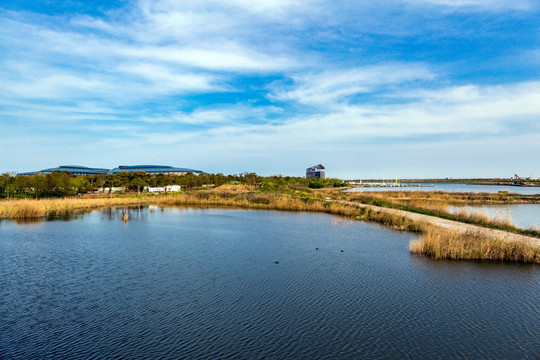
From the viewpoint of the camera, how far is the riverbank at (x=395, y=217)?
46.1 ft

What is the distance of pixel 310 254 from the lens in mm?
15633

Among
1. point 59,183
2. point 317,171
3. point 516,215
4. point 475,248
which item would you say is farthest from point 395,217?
point 317,171

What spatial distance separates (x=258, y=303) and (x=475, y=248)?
1005 centimetres

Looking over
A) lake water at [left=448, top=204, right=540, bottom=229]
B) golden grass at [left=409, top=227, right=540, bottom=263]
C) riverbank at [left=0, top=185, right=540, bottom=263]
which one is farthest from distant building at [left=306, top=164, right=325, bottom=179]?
golden grass at [left=409, top=227, right=540, bottom=263]

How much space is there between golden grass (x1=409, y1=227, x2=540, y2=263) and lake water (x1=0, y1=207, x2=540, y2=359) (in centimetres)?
58

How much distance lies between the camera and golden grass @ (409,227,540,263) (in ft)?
44.8

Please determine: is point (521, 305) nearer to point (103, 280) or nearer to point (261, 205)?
point (103, 280)

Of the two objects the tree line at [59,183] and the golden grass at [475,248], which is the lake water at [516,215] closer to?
the golden grass at [475,248]

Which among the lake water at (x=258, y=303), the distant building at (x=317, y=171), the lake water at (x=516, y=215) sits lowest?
the lake water at (x=258, y=303)

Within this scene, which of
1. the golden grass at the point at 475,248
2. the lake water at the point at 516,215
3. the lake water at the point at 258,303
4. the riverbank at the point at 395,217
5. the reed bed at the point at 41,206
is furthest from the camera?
the reed bed at the point at 41,206

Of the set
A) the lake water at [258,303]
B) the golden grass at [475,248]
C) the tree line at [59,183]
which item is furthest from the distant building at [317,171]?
the lake water at [258,303]

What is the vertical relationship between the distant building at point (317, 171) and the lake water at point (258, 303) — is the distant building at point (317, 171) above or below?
above

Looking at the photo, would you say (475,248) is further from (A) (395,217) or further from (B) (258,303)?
(A) (395,217)

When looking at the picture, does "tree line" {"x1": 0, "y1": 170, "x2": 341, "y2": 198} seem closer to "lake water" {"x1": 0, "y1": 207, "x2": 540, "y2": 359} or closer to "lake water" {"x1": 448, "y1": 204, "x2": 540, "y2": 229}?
"lake water" {"x1": 0, "y1": 207, "x2": 540, "y2": 359}
